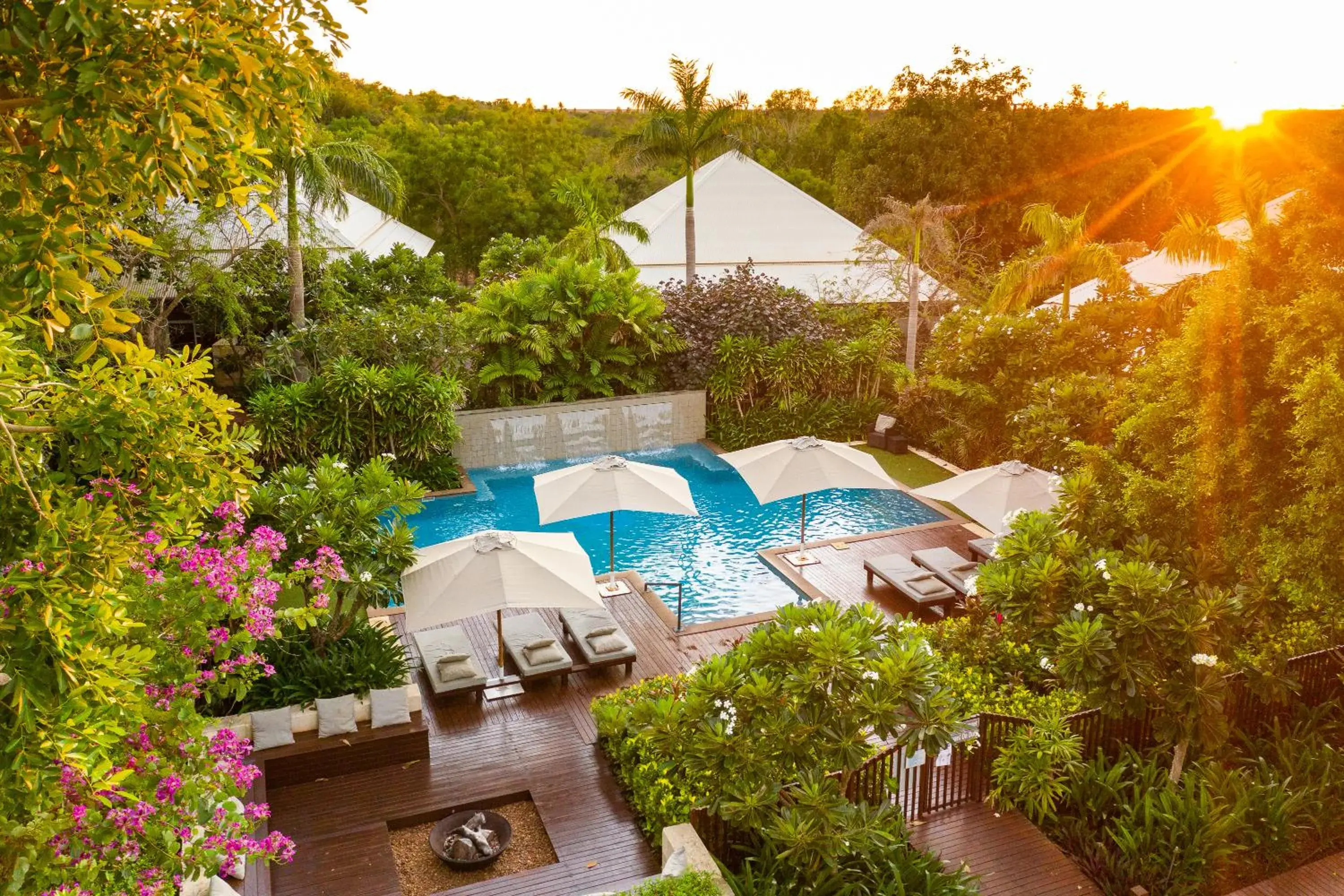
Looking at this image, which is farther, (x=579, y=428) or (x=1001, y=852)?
(x=579, y=428)

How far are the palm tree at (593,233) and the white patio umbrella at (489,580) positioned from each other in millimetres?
13346

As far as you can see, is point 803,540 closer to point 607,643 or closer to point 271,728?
point 607,643

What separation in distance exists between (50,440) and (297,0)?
7.40ft

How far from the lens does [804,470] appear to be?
546 inches

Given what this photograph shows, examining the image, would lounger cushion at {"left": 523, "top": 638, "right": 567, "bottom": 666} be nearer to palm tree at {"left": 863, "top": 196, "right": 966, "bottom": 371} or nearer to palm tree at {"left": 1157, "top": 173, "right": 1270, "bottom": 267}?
palm tree at {"left": 1157, "top": 173, "right": 1270, "bottom": 267}

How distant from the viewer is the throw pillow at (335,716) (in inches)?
357

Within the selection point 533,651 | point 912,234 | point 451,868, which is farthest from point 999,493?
point 912,234

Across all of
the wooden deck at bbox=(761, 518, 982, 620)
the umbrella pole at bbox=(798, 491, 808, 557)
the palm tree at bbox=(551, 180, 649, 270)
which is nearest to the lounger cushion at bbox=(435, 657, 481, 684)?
the wooden deck at bbox=(761, 518, 982, 620)

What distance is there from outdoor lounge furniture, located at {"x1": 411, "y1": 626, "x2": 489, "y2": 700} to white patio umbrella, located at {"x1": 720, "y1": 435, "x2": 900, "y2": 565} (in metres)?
4.59

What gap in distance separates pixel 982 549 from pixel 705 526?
16.2 ft

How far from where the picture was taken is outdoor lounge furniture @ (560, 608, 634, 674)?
1087 centimetres

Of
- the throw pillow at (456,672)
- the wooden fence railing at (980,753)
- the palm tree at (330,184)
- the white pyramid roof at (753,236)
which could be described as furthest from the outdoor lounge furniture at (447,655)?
the white pyramid roof at (753,236)

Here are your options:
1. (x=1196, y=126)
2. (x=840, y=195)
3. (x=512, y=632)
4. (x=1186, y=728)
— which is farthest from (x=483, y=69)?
(x=1186, y=728)

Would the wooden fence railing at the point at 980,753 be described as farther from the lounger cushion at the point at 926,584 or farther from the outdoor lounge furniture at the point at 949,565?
the outdoor lounge furniture at the point at 949,565
